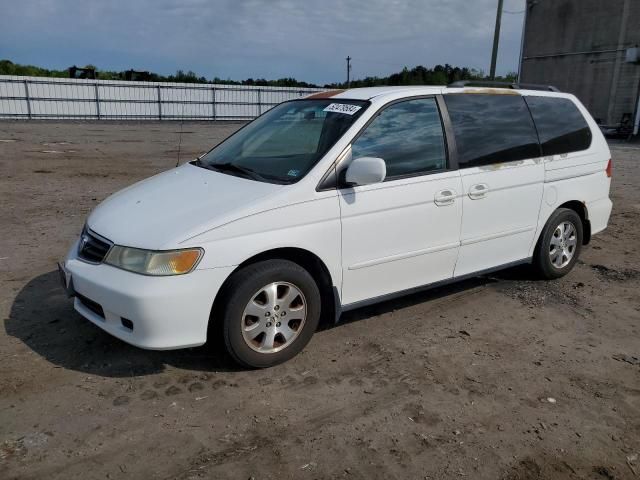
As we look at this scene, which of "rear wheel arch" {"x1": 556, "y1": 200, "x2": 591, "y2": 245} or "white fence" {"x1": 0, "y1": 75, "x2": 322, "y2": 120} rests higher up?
"white fence" {"x1": 0, "y1": 75, "x2": 322, "y2": 120}

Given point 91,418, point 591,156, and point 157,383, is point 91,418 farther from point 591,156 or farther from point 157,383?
point 591,156

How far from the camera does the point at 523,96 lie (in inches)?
199

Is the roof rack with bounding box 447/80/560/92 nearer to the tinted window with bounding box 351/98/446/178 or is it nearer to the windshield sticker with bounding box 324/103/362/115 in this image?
the tinted window with bounding box 351/98/446/178

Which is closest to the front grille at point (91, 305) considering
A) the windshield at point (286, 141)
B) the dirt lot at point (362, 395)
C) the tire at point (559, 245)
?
the dirt lot at point (362, 395)

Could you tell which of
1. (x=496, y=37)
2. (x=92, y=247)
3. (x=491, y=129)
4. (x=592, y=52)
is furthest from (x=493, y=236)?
(x=592, y=52)

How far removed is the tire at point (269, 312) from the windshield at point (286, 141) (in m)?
0.66

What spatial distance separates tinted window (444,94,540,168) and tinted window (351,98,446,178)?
7.9 inches

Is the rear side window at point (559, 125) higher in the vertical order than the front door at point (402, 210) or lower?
higher

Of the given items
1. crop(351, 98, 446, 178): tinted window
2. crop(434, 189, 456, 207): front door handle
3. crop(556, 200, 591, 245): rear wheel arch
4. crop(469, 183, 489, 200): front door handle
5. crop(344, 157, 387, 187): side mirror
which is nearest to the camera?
crop(344, 157, 387, 187): side mirror

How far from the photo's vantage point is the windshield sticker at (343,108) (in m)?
4.06

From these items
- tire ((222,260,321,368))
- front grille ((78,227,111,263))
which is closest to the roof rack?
tire ((222,260,321,368))

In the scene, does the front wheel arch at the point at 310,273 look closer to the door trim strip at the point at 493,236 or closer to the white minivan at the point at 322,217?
the white minivan at the point at 322,217

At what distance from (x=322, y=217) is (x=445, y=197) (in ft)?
3.64

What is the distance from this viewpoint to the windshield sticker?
406cm
